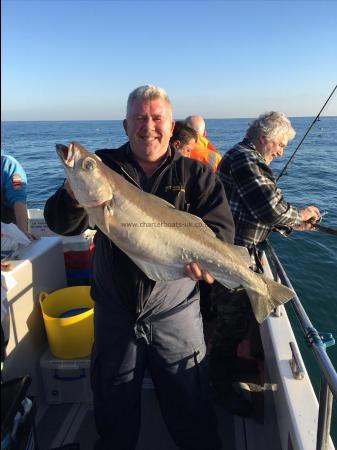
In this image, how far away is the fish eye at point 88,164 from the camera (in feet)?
8.25

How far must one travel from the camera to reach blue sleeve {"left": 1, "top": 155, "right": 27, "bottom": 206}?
4.90m

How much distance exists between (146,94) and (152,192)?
0.76 meters

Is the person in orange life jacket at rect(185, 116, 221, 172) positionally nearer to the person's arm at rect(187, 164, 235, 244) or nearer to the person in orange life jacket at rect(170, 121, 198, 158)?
the person in orange life jacket at rect(170, 121, 198, 158)

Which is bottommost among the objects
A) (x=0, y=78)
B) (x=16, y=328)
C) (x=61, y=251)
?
(x=16, y=328)

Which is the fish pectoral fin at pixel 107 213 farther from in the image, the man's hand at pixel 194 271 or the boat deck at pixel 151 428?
the boat deck at pixel 151 428

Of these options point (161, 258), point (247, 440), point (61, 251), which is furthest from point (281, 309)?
point (61, 251)

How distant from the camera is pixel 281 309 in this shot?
4.21m

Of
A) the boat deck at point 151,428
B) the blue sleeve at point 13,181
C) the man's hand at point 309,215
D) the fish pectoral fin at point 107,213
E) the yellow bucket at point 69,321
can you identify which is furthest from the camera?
the blue sleeve at point 13,181

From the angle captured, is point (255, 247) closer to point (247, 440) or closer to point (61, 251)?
point (247, 440)

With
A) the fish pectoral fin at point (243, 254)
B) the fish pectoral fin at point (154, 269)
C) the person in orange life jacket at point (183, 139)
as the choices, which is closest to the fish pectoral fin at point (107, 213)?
the fish pectoral fin at point (154, 269)

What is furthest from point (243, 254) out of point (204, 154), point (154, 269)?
point (204, 154)

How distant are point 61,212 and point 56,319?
143 centimetres

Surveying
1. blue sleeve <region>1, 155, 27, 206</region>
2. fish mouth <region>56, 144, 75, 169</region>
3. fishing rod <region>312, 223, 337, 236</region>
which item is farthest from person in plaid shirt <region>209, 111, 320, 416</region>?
blue sleeve <region>1, 155, 27, 206</region>

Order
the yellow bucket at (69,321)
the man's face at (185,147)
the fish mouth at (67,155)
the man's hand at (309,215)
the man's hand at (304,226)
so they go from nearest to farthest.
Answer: the fish mouth at (67,155), the yellow bucket at (69,321), the man's hand at (309,215), the man's hand at (304,226), the man's face at (185,147)
